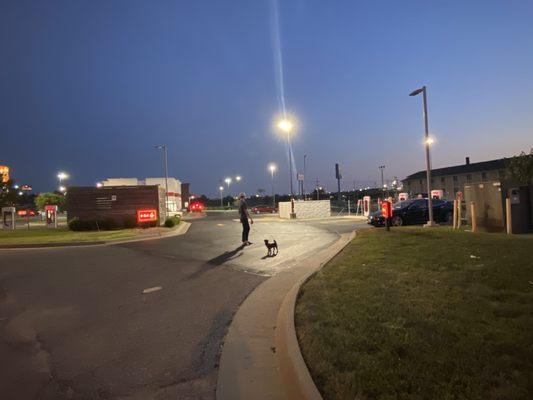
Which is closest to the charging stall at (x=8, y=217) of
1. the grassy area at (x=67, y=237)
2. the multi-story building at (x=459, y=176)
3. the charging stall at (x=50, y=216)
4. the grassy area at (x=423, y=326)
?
the charging stall at (x=50, y=216)

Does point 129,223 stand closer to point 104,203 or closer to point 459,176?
point 104,203

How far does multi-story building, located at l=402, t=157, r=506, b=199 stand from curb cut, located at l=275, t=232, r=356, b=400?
73935 mm

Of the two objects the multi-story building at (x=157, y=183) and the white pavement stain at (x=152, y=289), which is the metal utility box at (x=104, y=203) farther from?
the multi-story building at (x=157, y=183)

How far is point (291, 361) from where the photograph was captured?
15.2ft

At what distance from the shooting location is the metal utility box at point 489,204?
14742 mm

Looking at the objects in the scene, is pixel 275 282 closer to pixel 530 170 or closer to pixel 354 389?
pixel 354 389

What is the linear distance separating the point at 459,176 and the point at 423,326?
85968mm

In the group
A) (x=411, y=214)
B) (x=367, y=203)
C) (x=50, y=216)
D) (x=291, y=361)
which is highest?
(x=50, y=216)

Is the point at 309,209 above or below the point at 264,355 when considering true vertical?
above

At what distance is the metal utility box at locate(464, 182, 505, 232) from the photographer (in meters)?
14.7

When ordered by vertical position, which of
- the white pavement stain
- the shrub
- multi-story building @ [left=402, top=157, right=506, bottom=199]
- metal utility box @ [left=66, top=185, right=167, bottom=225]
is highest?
multi-story building @ [left=402, top=157, right=506, bottom=199]

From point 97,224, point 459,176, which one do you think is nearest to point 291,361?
point 97,224

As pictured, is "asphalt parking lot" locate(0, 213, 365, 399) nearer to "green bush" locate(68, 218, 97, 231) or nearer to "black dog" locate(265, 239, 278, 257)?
"black dog" locate(265, 239, 278, 257)

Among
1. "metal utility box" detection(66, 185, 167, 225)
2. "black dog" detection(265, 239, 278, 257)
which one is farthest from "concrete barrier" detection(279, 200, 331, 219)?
"black dog" detection(265, 239, 278, 257)
